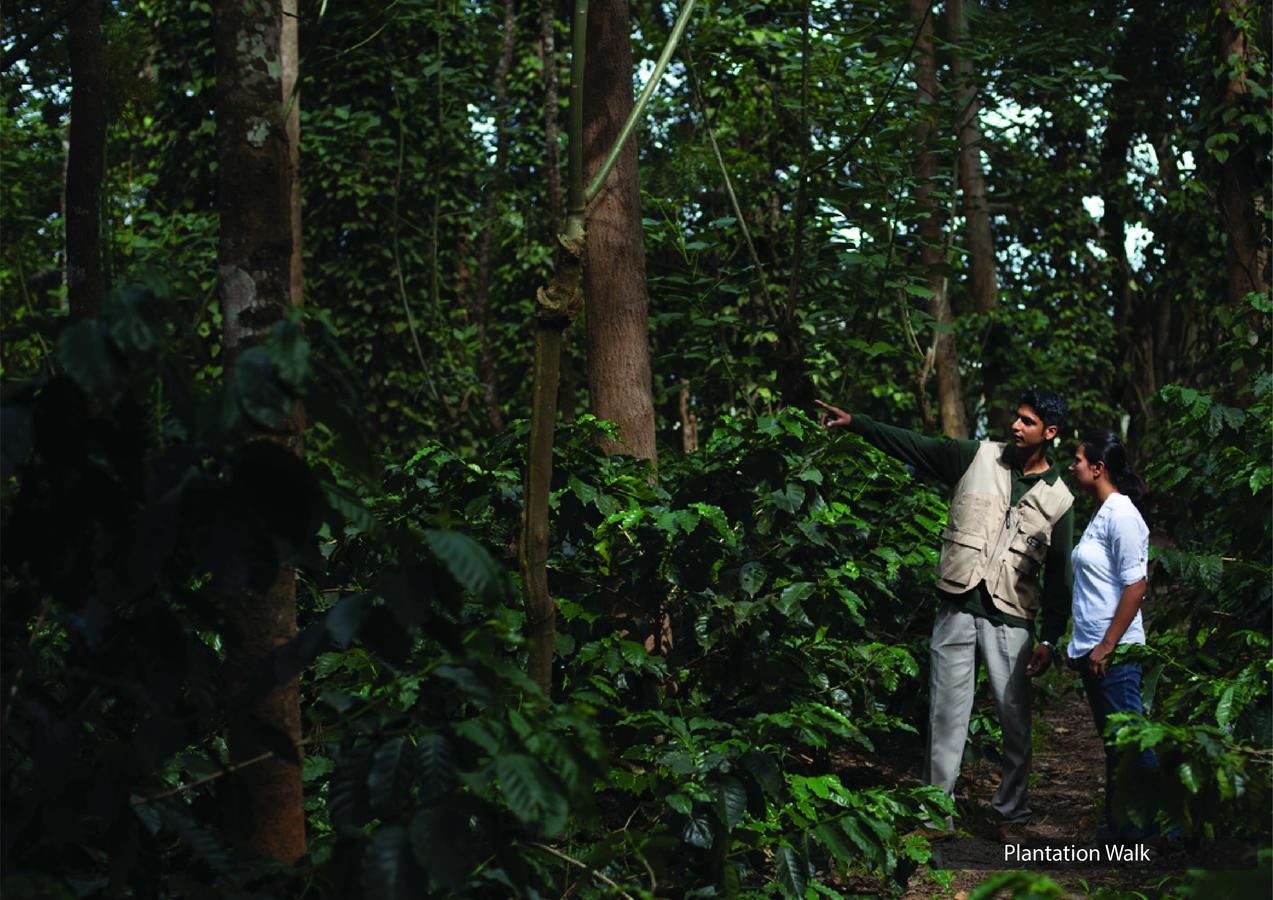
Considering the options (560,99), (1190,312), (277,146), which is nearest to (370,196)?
(560,99)

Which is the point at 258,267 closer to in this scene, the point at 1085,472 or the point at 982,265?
the point at 1085,472

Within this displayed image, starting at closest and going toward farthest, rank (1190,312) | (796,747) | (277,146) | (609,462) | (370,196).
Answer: (277,146) → (609,462) → (796,747) → (370,196) → (1190,312)

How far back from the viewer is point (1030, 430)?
231 inches

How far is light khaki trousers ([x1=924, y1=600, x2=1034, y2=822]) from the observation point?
581 centimetres

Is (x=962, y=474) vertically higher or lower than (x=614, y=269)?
lower

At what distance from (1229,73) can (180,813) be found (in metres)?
8.76

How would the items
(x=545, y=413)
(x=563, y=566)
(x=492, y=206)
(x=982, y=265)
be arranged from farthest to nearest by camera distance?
(x=982, y=265) → (x=492, y=206) → (x=563, y=566) → (x=545, y=413)

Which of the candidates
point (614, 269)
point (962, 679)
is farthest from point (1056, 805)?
point (614, 269)

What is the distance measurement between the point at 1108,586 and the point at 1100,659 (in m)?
0.30

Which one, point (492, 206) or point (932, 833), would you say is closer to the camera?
point (932, 833)

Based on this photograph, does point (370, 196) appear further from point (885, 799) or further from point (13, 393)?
point (13, 393)

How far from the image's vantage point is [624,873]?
3.82 metres

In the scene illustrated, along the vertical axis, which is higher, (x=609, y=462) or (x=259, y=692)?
(x=609, y=462)

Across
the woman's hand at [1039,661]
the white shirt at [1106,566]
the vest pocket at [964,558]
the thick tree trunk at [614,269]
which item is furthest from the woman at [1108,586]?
the thick tree trunk at [614,269]
